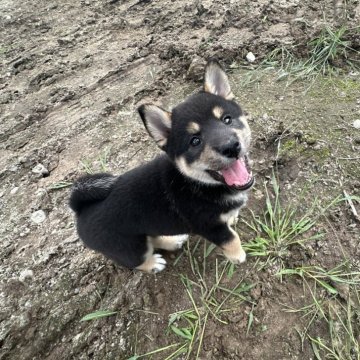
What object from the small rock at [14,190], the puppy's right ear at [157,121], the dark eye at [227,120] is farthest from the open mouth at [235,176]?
the small rock at [14,190]

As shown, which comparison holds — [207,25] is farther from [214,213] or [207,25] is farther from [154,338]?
[154,338]

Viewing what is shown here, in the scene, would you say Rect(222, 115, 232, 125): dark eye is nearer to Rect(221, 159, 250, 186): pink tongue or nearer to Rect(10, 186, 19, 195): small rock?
Rect(221, 159, 250, 186): pink tongue

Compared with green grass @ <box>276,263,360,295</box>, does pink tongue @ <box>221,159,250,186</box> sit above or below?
above

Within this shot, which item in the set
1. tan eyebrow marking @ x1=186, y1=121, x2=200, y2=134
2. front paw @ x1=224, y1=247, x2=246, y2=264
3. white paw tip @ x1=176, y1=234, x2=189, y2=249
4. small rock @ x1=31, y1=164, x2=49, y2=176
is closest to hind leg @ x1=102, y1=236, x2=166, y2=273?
white paw tip @ x1=176, y1=234, x2=189, y2=249

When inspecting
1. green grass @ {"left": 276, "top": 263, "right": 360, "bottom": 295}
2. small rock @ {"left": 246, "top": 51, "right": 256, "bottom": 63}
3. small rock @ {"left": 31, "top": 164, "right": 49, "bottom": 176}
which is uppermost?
small rock @ {"left": 246, "top": 51, "right": 256, "bottom": 63}

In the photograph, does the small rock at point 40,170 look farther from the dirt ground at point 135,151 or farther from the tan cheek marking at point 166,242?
the tan cheek marking at point 166,242

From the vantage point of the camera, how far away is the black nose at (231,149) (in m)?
2.37

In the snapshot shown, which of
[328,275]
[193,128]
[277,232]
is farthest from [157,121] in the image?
[328,275]

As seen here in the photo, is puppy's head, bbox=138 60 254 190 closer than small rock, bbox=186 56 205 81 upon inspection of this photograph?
Yes

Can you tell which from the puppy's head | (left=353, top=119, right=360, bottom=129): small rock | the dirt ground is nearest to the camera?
the puppy's head

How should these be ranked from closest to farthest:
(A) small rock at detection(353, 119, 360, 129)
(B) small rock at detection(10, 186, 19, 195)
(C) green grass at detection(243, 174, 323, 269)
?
(C) green grass at detection(243, 174, 323, 269), (A) small rock at detection(353, 119, 360, 129), (B) small rock at detection(10, 186, 19, 195)

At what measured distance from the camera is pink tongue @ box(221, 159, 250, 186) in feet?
8.50

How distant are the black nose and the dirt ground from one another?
102 centimetres

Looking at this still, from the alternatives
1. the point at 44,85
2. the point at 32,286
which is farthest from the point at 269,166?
the point at 44,85
